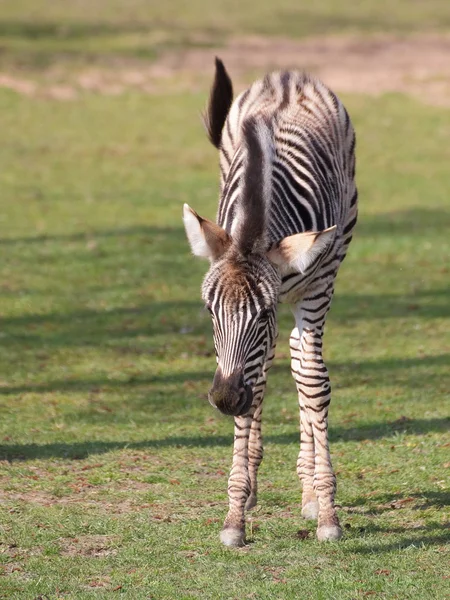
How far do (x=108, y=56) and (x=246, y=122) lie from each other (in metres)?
25.8

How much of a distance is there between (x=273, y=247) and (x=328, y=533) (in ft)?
5.67

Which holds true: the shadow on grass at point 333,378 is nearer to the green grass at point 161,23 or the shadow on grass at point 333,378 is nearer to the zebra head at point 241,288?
the zebra head at point 241,288

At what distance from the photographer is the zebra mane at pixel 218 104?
806cm

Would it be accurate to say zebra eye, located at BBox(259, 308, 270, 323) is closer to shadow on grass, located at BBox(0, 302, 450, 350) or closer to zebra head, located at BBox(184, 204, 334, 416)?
zebra head, located at BBox(184, 204, 334, 416)

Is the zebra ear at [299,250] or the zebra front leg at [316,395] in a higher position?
the zebra ear at [299,250]

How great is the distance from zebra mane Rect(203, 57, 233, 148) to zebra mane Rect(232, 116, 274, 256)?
160cm

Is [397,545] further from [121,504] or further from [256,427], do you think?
[121,504]

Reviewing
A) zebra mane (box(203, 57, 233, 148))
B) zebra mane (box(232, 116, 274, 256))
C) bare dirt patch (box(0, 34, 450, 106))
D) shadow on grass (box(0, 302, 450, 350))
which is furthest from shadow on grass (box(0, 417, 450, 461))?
bare dirt patch (box(0, 34, 450, 106))

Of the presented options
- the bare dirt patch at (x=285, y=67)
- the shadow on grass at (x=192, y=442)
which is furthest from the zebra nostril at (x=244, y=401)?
the bare dirt patch at (x=285, y=67)

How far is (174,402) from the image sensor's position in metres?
9.77

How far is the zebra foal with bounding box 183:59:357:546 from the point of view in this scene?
5.98m

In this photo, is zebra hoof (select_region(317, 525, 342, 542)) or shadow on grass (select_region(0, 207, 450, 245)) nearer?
zebra hoof (select_region(317, 525, 342, 542))

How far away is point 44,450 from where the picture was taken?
8352 millimetres

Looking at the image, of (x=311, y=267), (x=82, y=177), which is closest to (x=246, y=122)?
(x=311, y=267)
